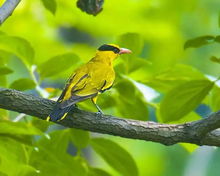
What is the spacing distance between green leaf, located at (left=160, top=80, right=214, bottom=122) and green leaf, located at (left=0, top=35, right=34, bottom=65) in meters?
0.77

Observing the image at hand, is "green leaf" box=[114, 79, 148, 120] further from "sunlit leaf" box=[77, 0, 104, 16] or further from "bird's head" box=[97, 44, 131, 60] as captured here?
"sunlit leaf" box=[77, 0, 104, 16]

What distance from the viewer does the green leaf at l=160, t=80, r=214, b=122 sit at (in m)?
3.31

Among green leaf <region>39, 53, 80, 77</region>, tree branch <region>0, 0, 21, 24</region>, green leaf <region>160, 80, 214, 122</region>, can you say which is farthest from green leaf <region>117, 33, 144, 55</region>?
tree branch <region>0, 0, 21, 24</region>

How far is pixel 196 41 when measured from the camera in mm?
3100

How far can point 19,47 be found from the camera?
355cm

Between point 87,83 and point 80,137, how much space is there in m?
0.32

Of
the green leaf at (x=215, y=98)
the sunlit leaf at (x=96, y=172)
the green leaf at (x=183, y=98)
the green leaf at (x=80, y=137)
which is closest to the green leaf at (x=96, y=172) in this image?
the sunlit leaf at (x=96, y=172)

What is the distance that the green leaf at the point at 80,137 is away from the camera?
3465 mm

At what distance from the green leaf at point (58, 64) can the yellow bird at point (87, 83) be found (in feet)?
0.29

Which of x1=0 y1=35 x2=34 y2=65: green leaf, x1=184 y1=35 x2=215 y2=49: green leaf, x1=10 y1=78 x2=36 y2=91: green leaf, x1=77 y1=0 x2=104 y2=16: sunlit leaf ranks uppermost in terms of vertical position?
x1=77 y1=0 x2=104 y2=16: sunlit leaf

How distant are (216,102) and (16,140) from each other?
1.06m

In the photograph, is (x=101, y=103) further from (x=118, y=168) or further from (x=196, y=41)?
(x=196, y=41)

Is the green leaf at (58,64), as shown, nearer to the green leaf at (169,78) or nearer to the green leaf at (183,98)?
the green leaf at (169,78)

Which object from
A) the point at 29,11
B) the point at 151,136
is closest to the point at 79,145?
the point at 151,136
